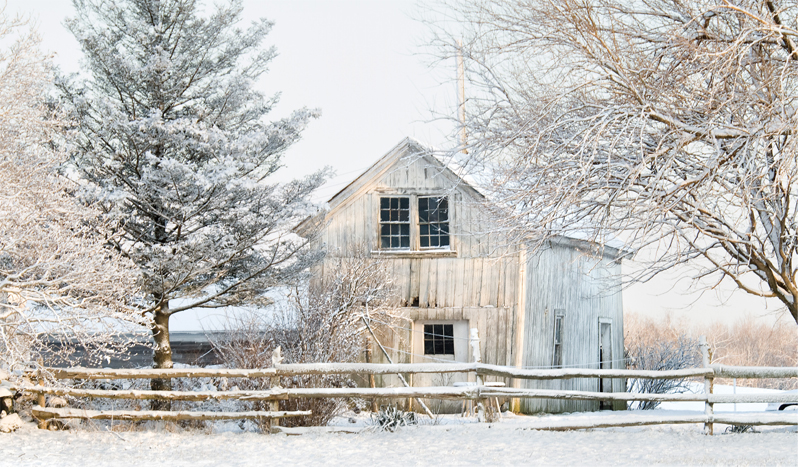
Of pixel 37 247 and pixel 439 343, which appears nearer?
pixel 37 247

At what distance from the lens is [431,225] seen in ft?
49.2

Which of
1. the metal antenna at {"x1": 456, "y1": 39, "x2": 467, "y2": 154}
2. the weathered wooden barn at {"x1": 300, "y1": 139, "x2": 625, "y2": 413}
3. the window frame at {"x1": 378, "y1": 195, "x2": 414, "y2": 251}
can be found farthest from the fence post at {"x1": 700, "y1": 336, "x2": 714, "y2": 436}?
the window frame at {"x1": 378, "y1": 195, "x2": 414, "y2": 251}

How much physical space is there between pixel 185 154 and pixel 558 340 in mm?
9437

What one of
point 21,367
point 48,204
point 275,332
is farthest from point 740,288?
point 21,367

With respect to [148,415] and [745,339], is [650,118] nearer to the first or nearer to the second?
[148,415]

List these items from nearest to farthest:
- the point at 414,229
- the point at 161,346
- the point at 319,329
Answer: the point at 319,329 < the point at 161,346 < the point at 414,229

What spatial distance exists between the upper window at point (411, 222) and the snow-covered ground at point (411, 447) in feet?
17.9

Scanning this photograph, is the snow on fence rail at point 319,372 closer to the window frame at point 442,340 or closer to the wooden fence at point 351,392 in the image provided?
the wooden fence at point 351,392

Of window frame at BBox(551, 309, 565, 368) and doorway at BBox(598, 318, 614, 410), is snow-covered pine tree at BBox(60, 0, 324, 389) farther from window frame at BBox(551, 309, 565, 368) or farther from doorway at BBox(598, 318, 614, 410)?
doorway at BBox(598, 318, 614, 410)

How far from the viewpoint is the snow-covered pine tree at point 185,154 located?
1159 cm

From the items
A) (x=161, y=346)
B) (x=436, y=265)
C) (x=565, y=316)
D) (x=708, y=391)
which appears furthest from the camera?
(x=565, y=316)

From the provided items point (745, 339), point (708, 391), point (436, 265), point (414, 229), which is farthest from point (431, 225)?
point (745, 339)

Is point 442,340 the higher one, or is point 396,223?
point 396,223

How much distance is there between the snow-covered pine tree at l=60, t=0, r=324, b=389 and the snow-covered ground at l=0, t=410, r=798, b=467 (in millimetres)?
3095
